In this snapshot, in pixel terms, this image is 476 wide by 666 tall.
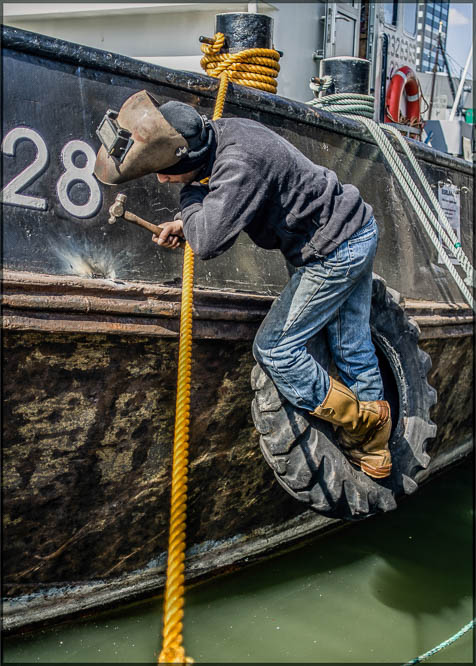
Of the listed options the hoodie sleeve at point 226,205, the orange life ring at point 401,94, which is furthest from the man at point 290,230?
the orange life ring at point 401,94

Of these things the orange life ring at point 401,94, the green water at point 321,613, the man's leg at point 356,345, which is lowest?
the green water at point 321,613

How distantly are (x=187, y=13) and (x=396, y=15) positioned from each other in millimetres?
3039

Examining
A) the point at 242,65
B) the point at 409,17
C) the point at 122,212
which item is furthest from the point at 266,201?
the point at 409,17

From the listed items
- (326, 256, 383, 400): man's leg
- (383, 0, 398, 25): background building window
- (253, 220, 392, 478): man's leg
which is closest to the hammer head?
(253, 220, 392, 478): man's leg

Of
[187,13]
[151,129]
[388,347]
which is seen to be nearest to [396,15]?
[187,13]

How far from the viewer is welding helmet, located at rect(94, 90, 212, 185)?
7.40 ft

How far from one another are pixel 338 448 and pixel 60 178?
156 cm

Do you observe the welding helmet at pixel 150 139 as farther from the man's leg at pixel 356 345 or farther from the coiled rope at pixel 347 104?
the coiled rope at pixel 347 104

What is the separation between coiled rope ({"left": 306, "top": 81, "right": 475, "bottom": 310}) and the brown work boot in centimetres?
121

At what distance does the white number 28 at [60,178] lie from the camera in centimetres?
239

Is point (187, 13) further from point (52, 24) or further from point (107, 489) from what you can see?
point (107, 489)

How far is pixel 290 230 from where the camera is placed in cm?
255

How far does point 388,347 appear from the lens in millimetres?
3221

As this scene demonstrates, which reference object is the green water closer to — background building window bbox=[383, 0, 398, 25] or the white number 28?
the white number 28
